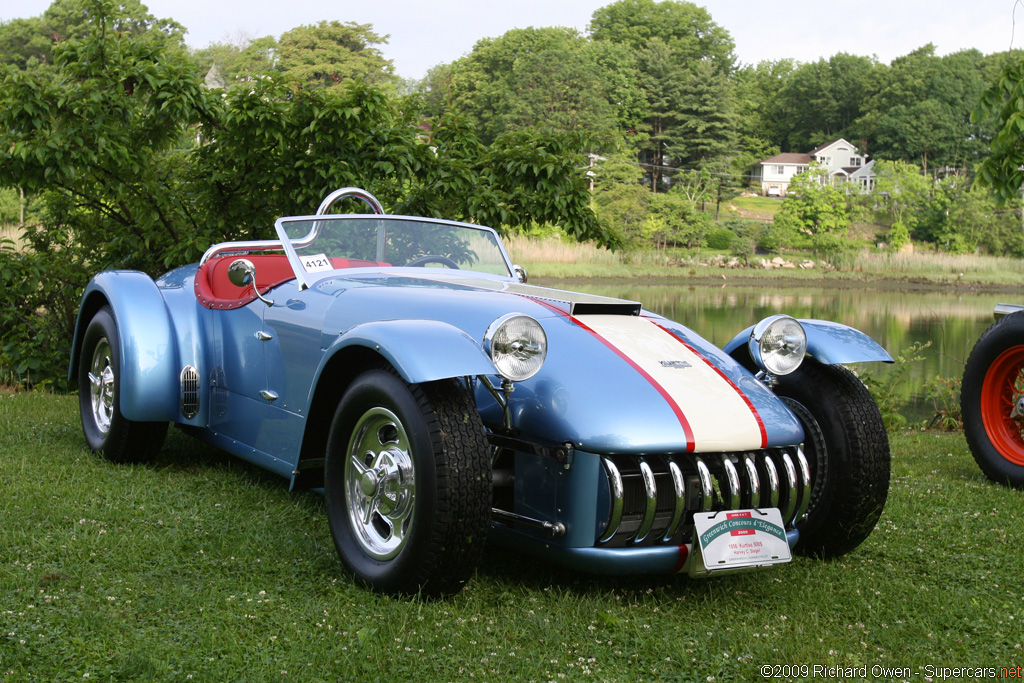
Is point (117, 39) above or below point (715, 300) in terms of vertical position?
above

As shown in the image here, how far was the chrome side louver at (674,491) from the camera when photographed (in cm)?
318

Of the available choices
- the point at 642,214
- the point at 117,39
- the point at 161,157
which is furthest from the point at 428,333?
the point at 642,214

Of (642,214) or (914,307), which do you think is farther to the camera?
(642,214)

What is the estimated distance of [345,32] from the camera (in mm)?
66562

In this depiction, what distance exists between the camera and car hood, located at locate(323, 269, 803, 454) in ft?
10.7

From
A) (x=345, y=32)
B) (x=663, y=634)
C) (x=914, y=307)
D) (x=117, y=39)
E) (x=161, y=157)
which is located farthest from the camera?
(x=345, y=32)

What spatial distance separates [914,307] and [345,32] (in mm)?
51598

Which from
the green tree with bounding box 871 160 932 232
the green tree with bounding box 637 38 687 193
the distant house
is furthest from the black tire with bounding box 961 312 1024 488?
the distant house

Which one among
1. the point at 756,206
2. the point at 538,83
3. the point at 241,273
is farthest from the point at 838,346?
the point at 756,206

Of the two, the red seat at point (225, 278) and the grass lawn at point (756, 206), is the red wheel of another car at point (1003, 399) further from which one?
the grass lawn at point (756, 206)

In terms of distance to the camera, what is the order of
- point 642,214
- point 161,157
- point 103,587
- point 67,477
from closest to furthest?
1. point 103,587
2. point 67,477
3. point 161,157
4. point 642,214

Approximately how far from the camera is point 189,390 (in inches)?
199

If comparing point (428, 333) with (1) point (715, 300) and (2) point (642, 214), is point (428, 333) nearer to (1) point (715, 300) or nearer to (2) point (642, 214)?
(1) point (715, 300)

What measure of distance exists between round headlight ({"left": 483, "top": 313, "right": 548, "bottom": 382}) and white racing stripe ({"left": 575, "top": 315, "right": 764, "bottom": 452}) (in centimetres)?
44
